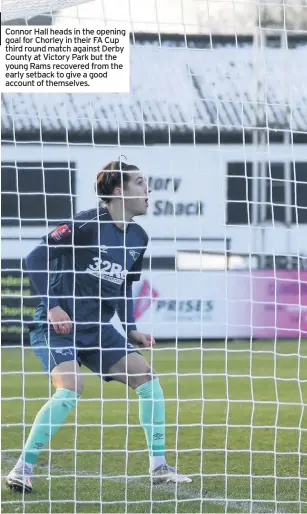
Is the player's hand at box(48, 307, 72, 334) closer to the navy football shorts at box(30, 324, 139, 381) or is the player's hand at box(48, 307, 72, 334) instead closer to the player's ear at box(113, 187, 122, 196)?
the navy football shorts at box(30, 324, 139, 381)

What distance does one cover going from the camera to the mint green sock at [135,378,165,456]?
5.84 m

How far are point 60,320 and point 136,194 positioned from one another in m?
0.82

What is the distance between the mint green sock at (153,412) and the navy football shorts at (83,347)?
210 mm

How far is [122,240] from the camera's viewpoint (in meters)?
5.99

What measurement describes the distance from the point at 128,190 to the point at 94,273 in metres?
0.49

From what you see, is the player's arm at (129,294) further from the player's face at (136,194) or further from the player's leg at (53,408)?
the player's leg at (53,408)

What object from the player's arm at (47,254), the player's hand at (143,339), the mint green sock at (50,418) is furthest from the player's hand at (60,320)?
the player's hand at (143,339)

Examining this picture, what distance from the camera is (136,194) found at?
19.4 ft

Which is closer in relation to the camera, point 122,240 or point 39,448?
point 39,448

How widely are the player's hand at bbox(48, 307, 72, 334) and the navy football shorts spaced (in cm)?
12

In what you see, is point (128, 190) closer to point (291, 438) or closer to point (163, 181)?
point (291, 438)

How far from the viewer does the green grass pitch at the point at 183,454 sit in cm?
553

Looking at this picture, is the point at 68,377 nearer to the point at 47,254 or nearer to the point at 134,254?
the point at 47,254

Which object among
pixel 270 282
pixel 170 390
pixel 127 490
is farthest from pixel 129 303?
pixel 270 282
